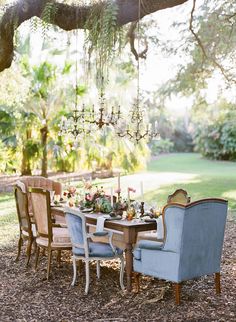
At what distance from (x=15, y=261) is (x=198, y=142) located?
23775 millimetres

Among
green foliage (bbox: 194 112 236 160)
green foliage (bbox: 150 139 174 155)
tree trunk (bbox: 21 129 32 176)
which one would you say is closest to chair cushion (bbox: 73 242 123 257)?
tree trunk (bbox: 21 129 32 176)

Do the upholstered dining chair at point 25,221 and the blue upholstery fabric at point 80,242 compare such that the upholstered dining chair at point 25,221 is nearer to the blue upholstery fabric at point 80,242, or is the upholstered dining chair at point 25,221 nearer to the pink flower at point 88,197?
the pink flower at point 88,197

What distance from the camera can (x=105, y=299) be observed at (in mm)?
5301

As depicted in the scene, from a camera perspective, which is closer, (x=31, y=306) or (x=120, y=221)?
(x=31, y=306)

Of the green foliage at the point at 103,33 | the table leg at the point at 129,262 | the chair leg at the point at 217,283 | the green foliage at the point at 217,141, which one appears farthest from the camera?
the green foliage at the point at 217,141

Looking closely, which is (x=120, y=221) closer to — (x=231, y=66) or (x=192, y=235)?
(x=192, y=235)

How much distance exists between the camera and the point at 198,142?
1177 inches

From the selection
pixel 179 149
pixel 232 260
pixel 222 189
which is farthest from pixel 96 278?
pixel 179 149

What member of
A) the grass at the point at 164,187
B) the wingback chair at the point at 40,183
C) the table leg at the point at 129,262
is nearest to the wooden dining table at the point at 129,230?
the table leg at the point at 129,262

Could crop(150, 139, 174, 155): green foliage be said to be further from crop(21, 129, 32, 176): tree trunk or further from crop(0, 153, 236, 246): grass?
crop(21, 129, 32, 176): tree trunk

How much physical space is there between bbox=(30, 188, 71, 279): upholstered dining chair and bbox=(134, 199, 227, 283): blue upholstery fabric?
1.20 meters

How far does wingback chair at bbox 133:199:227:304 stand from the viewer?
4.93m

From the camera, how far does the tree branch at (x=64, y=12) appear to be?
15.9 feet

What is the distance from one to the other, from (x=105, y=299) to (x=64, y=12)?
9.50ft
